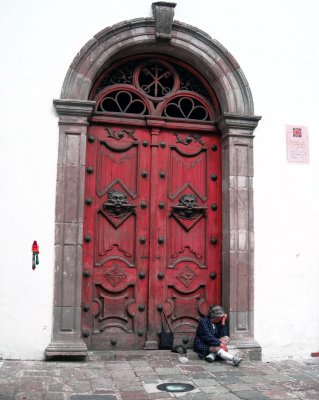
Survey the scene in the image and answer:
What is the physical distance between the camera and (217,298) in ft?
22.3

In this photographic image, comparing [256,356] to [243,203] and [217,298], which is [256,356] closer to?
[217,298]

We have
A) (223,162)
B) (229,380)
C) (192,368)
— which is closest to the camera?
(229,380)

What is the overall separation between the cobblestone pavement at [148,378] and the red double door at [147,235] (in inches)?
17.8

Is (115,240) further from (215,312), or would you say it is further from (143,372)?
(143,372)

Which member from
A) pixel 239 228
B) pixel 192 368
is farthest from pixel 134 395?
pixel 239 228

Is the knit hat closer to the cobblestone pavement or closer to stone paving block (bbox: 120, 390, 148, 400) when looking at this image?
the cobblestone pavement

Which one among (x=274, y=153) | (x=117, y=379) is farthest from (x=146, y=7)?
(x=117, y=379)

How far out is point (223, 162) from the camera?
22.8ft

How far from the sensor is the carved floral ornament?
22.5ft

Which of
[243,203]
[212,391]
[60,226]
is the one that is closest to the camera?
[212,391]

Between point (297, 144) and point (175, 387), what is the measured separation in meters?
3.44

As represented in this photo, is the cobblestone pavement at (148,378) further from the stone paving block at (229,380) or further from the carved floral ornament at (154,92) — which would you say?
the carved floral ornament at (154,92)

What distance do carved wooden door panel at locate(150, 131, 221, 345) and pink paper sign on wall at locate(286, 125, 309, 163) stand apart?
894 millimetres

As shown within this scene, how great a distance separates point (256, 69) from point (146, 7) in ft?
5.11
